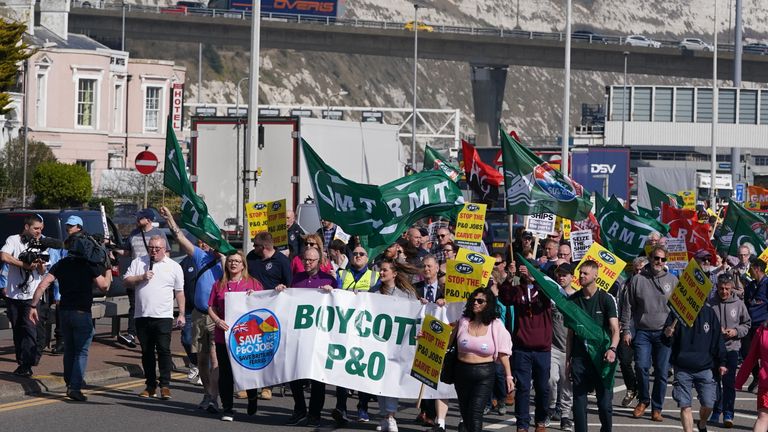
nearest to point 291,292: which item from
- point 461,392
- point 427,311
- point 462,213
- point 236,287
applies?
point 236,287

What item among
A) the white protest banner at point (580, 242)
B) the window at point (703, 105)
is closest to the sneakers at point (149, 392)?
the white protest banner at point (580, 242)

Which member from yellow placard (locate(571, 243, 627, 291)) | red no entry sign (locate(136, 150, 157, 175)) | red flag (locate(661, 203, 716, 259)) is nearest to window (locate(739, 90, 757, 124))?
red no entry sign (locate(136, 150, 157, 175))

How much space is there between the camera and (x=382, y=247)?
17641 millimetres

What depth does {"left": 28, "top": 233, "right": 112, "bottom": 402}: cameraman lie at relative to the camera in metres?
14.4

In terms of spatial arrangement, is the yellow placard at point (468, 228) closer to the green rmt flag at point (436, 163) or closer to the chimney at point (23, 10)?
the green rmt flag at point (436, 163)

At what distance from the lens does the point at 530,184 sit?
20062 millimetres

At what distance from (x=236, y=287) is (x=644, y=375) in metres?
4.42

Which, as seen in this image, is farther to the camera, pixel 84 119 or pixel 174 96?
pixel 174 96

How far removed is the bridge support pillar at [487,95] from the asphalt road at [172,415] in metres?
80.6

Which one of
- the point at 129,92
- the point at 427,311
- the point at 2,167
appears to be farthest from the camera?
the point at 129,92

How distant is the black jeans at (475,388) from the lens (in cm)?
1204

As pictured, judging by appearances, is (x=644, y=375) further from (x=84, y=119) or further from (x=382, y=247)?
(x=84, y=119)

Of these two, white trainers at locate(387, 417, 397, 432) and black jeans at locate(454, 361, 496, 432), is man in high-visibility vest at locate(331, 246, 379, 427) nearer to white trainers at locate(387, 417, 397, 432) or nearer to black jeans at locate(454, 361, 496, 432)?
white trainers at locate(387, 417, 397, 432)

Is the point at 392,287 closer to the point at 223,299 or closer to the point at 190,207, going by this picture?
the point at 223,299
